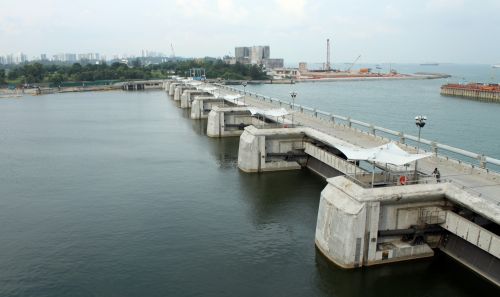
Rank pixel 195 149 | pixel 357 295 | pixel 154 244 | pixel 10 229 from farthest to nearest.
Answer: pixel 195 149 → pixel 10 229 → pixel 154 244 → pixel 357 295

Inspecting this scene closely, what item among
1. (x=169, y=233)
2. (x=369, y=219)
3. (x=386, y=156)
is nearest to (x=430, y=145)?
(x=386, y=156)

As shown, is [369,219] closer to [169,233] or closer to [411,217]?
[411,217]

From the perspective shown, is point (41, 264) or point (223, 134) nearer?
point (41, 264)

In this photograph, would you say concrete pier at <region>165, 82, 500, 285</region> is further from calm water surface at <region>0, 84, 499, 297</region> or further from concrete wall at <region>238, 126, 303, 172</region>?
concrete wall at <region>238, 126, 303, 172</region>

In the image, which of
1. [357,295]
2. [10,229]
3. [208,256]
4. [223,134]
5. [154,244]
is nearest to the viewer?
[357,295]

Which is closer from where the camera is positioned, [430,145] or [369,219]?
[369,219]

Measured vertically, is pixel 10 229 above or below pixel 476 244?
below

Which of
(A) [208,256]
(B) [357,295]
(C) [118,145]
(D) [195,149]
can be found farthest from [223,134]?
(B) [357,295]

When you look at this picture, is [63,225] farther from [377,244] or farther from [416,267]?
[416,267]

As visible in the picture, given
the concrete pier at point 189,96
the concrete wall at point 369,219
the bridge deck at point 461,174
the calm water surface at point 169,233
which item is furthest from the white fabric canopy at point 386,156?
the concrete pier at point 189,96
